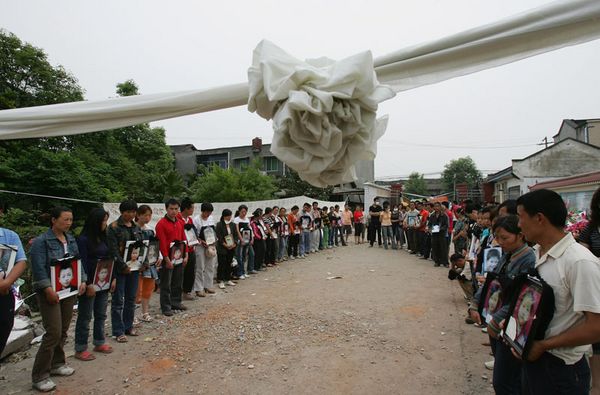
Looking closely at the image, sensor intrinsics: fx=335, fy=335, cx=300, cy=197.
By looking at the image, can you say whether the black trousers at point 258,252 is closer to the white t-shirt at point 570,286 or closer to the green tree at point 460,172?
the white t-shirt at point 570,286

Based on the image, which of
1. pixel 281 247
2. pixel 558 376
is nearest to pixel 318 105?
pixel 558 376

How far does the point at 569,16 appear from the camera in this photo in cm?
93

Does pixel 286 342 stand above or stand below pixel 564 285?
below

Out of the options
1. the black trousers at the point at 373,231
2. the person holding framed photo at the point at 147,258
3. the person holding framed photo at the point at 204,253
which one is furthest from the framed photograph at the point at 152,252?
the black trousers at the point at 373,231

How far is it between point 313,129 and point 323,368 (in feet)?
10.7

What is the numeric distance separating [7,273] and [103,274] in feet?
3.74

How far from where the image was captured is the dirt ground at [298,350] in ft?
10.5

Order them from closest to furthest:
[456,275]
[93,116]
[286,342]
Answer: [93,116] < [286,342] < [456,275]

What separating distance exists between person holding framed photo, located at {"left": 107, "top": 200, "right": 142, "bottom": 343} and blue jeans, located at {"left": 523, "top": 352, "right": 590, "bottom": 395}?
4.18m

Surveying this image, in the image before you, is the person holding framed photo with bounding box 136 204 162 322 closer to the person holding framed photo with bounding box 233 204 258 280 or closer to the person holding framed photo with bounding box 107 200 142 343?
the person holding framed photo with bounding box 107 200 142 343

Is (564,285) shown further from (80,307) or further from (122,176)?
(122,176)

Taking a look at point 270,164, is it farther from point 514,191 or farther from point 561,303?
point 561,303

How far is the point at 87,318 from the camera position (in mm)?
3783

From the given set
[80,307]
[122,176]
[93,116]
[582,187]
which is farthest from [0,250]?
[122,176]
